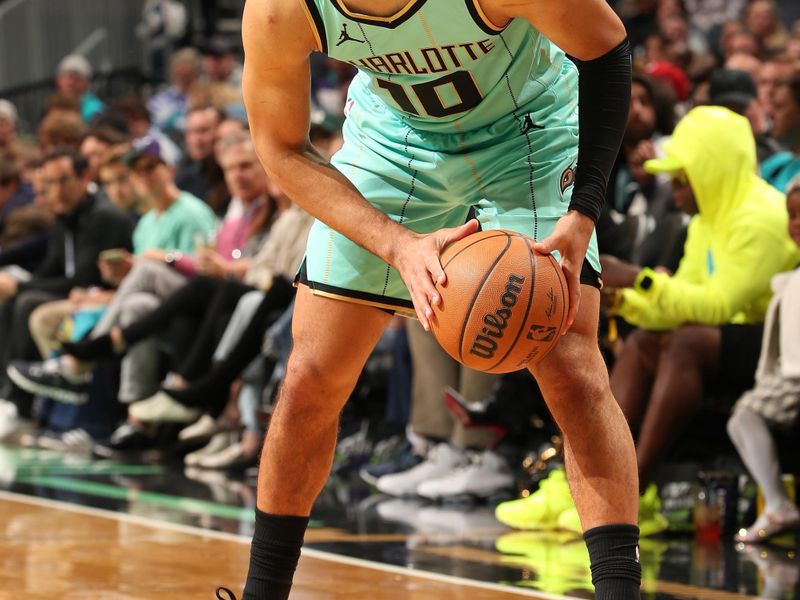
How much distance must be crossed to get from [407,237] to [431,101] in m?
0.32

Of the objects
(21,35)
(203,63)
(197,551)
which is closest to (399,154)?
(197,551)

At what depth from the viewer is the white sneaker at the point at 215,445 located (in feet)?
21.9

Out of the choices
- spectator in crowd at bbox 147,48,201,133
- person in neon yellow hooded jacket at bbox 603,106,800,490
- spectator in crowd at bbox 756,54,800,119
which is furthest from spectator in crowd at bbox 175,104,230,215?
person in neon yellow hooded jacket at bbox 603,106,800,490

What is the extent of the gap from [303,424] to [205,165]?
20.0ft

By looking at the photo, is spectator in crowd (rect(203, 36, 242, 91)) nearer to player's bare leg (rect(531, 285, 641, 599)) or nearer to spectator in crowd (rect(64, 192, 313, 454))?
spectator in crowd (rect(64, 192, 313, 454))

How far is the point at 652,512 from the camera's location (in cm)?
473

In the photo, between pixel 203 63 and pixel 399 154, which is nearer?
pixel 399 154

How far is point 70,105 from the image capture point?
11734mm

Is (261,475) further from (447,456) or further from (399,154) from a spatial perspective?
(447,456)

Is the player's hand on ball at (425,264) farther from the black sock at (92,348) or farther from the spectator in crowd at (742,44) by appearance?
the spectator in crowd at (742,44)

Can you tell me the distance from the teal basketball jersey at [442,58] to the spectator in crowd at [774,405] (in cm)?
181

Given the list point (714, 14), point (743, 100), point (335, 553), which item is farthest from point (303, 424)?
point (714, 14)

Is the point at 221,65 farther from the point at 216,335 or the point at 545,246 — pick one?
the point at 545,246

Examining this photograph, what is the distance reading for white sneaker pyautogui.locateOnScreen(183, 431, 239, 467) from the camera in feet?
21.9
